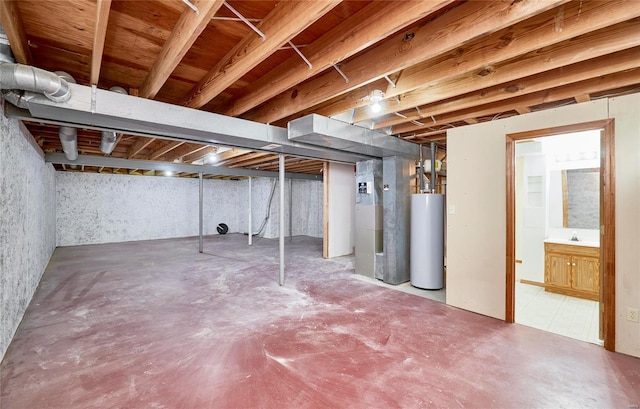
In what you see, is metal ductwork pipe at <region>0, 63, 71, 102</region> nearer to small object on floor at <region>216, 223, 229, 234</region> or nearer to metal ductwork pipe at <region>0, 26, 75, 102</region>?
metal ductwork pipe at <region>0, 26, 75, 102</region>

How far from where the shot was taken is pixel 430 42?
1744 mm

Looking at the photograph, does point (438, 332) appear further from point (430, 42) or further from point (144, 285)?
point (144, 285)

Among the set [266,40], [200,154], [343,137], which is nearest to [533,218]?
[343,137]

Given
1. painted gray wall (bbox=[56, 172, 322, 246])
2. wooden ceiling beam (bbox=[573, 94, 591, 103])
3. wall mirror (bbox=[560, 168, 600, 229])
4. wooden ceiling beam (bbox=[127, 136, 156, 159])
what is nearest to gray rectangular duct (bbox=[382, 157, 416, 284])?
wooden ceiling beam (bbox=[573, 94, 591, 103])

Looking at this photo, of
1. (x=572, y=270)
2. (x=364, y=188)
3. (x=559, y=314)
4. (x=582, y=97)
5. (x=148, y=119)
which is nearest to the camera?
(x=148, y=119)

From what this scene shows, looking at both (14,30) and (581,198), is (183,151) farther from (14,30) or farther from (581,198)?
(581,198)

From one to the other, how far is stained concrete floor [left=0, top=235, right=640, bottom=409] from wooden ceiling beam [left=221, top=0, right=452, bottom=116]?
7.12 feet

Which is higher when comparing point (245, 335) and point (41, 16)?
point (41, 16)

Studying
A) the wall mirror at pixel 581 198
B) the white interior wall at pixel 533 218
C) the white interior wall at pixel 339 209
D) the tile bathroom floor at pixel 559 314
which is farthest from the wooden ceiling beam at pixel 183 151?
the wall mirror at pixel 581 198

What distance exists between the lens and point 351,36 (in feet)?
5.58

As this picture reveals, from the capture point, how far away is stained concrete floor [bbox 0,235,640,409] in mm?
1745

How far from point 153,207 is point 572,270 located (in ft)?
33.3

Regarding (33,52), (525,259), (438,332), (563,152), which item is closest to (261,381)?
(438,332)

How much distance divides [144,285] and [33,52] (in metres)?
3.12
